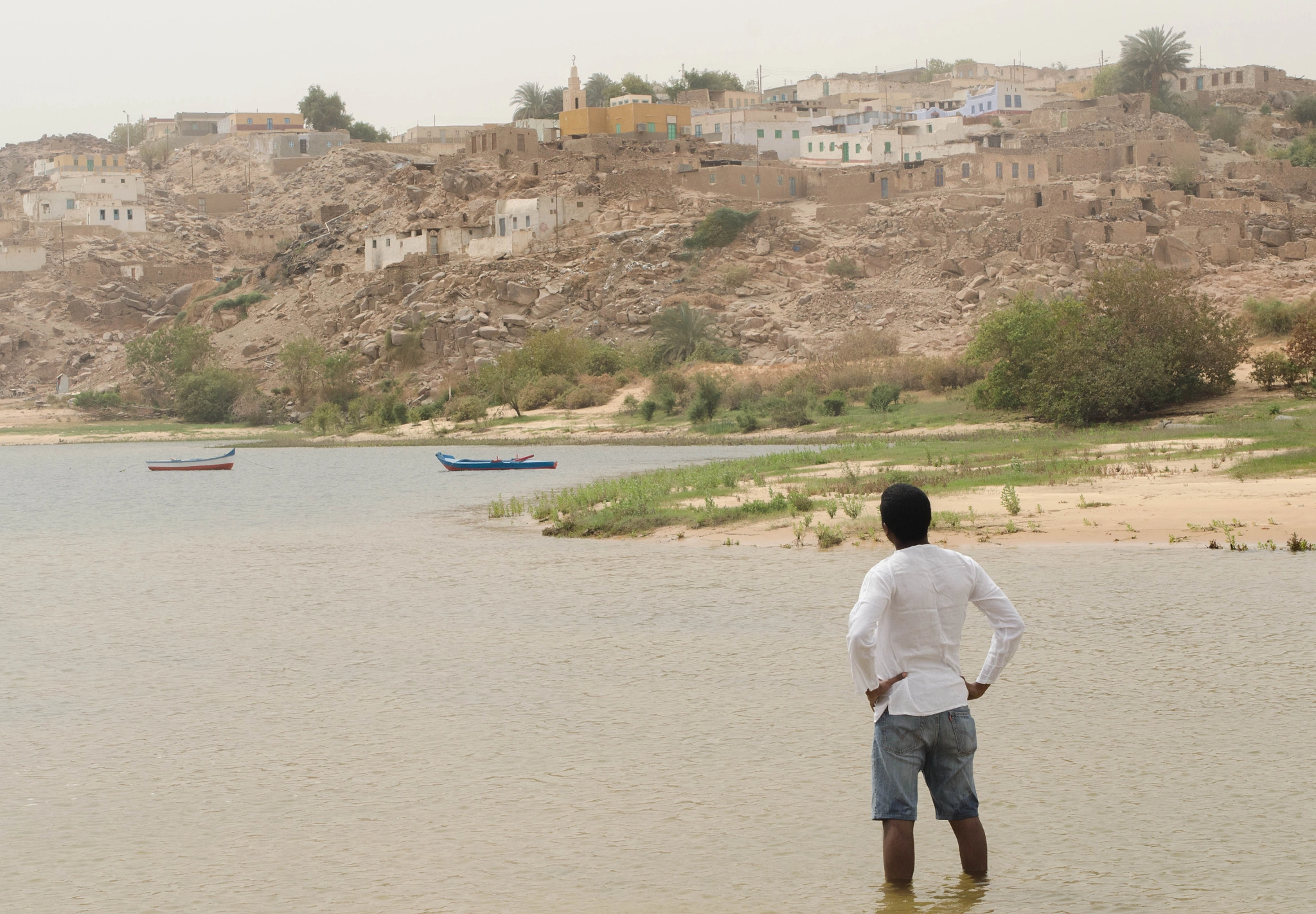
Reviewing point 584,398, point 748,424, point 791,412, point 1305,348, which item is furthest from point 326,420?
point 1305,348

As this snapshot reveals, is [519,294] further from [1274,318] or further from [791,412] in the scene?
[1274,318]

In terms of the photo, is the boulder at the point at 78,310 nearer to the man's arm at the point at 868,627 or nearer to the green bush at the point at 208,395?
the green bush at the point at 208,395

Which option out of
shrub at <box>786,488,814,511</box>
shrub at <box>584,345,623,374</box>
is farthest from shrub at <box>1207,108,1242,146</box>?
shrub at <box>786,488,814,511</box>

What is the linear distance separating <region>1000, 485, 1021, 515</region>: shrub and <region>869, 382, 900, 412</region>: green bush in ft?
67.0

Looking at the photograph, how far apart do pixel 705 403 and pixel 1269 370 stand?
1642 cm

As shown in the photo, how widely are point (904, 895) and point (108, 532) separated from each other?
21699 mm

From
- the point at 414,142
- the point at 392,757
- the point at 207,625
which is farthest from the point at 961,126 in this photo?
the point at 392,757

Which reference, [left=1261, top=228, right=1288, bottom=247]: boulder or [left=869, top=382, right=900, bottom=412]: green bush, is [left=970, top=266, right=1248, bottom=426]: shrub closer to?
[left=869, top=382, right=900, bottom=412]: green bush

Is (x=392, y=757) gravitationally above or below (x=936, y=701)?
below

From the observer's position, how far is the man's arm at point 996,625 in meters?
5.40

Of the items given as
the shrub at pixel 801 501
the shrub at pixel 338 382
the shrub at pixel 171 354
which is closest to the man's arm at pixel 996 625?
the shrub at pixel 801 501

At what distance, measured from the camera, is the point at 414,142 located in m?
95.4

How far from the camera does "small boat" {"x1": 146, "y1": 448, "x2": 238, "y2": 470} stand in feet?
131

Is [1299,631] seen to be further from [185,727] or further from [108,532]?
[108,532]
